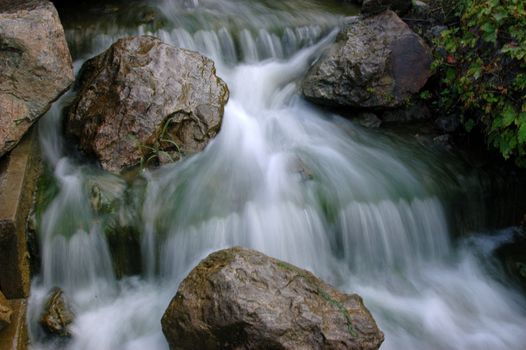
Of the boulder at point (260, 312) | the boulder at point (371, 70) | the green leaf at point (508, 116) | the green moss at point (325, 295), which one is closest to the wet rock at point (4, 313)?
the boulder at point (260, 312)

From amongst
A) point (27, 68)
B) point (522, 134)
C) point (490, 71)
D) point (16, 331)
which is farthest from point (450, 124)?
point (16, 331)

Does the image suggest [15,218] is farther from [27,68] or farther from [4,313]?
[27,68]

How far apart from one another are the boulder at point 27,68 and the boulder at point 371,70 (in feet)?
8.43

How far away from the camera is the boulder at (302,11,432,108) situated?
5.33m

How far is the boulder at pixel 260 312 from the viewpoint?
3.00 meters

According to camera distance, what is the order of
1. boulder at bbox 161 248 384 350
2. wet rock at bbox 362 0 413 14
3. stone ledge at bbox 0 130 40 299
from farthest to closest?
wet rock at bbox 362 0 413 14 → stone ledge at bbox 0 130 40 299 → boulder at bbox 161 248 384 350

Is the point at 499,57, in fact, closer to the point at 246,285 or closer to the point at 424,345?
the point at 424,345

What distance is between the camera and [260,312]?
3014mm

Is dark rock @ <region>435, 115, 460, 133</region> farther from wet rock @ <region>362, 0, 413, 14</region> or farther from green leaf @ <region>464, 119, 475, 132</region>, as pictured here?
wet rock @ <region>362, 0, 413, 14</region>

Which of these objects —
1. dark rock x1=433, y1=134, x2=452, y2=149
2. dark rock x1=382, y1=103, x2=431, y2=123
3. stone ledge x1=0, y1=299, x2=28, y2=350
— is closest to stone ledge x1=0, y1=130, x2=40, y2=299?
stone ledge x1=0, y1=299, x2=28, y2=350

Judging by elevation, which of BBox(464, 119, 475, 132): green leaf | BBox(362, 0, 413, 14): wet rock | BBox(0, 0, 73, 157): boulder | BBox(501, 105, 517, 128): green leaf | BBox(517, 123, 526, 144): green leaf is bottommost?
BBox(464, 119, 475, 132): green leaf

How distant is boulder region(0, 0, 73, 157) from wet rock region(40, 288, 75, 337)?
1.20 meters

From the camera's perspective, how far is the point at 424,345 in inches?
151

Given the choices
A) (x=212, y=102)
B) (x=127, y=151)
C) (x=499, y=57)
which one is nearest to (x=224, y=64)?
(x=212, y=102)
